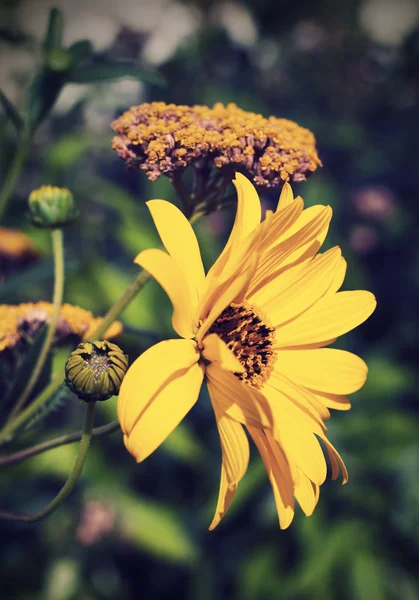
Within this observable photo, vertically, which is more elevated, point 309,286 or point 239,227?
point 239,227

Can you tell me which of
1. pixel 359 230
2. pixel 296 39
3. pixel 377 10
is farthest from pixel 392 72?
pixel 359 230

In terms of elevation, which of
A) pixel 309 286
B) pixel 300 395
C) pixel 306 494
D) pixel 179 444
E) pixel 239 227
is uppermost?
pixel 239 227

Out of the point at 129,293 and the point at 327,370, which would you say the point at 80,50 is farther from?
the point at 327,370

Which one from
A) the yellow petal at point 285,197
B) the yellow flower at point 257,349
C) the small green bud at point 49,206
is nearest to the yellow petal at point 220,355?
the yellow flower at point 257,349

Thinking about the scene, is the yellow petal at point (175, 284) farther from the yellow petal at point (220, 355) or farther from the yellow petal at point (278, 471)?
the yellow petal at point (278, 471)

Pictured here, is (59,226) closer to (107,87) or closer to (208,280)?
(208,280)

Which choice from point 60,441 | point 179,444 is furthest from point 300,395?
point 179,444
